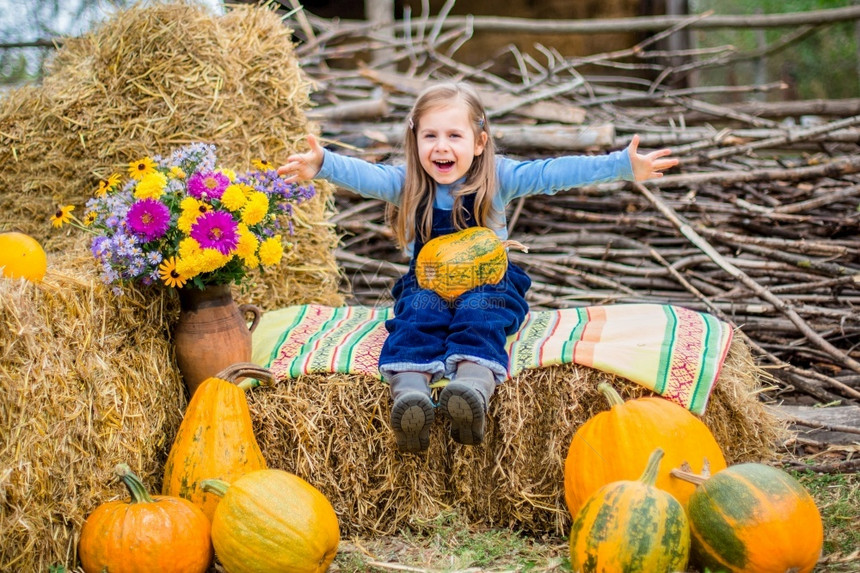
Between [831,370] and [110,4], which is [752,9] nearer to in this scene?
[831,370]

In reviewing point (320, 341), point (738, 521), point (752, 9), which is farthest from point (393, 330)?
point (752, 9)

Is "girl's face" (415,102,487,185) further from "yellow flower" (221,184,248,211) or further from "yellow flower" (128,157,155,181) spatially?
"yellow flower" (128,157,155,181)

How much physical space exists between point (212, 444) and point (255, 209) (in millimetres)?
871

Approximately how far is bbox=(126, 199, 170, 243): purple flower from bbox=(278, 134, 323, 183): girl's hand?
1.71 feet

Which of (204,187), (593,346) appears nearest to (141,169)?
(204,187)

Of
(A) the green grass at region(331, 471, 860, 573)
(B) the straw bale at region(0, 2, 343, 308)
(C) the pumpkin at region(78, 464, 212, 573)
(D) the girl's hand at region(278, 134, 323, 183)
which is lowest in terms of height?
(A) the green grass at region(331, 471, 860, 573)

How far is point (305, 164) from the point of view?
3.20 m

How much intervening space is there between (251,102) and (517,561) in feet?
8.41

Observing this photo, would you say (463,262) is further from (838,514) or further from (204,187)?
(838,514)

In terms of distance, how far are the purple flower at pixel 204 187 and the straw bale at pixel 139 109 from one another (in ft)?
2.95

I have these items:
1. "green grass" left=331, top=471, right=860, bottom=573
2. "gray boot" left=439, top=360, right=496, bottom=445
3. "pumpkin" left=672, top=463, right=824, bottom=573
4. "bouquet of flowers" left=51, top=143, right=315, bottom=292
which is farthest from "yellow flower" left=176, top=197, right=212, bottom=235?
"pumpkin" left=672, top=463, right=824, bottom=573

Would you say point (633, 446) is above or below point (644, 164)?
below

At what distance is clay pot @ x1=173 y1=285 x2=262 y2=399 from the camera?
9.89 ft

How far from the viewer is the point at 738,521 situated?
2.20m
